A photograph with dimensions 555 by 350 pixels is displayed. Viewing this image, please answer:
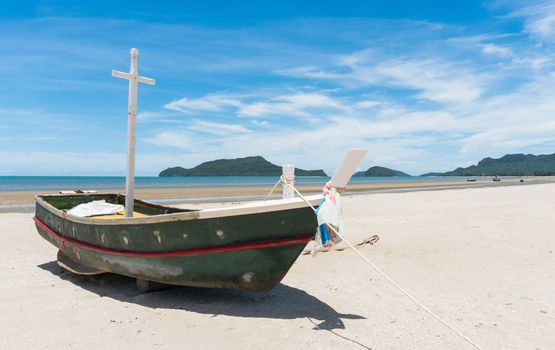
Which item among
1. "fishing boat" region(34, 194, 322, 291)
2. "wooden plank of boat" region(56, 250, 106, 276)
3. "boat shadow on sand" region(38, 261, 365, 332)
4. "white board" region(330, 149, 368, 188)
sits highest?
"white board" region(330, 149, 368, 188)

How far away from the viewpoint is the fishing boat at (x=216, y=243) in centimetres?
507

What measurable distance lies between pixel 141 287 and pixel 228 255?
1.96 metres

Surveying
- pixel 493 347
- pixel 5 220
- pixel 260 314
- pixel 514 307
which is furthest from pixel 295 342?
pixel 5 220

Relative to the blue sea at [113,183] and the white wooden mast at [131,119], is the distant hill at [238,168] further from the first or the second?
the white wooden mast at [131,119]

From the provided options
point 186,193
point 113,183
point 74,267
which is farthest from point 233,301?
point 113,183

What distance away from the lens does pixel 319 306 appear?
5.89 m

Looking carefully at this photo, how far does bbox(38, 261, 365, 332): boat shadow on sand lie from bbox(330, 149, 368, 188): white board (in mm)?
1767

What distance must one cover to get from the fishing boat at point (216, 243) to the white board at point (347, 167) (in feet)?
1.28

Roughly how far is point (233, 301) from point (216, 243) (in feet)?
4.11

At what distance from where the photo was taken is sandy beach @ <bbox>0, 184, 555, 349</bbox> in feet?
15.3

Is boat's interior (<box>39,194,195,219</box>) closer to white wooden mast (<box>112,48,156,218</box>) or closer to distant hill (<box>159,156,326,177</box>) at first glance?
white wooden mast (<box>112,48,156,218</box>)

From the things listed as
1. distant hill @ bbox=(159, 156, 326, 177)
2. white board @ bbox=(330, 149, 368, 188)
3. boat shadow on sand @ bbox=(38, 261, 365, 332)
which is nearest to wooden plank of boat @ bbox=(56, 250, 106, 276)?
boat shadow on sand @ bbox=(38, 261, 365, 332)

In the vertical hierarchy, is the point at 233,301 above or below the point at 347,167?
below

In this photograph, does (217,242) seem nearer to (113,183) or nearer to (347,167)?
(347,167)
